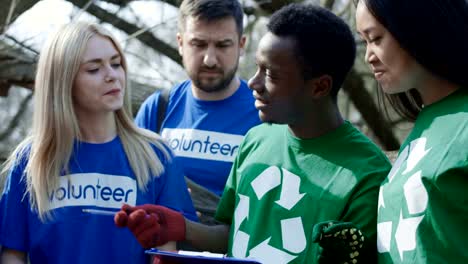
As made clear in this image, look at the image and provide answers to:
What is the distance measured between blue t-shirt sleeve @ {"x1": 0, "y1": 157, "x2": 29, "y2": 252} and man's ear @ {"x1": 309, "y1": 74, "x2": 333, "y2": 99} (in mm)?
1066

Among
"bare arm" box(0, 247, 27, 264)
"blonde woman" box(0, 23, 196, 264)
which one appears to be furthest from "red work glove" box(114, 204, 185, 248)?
"bare arm" box(0, 247, 27, 264)

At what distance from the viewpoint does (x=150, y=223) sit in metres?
2.96

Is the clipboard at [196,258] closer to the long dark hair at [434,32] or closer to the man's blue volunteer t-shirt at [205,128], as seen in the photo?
the long dark hair at [434,32]

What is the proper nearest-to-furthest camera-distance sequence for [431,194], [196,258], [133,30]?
[431,194] < [196,258] < [133,30]

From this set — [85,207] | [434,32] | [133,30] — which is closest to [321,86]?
[434,32]

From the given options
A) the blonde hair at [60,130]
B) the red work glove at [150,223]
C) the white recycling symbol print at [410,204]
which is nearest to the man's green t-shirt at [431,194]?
the white recycling symbol print at [410,204]

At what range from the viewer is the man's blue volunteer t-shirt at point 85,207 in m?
3.41

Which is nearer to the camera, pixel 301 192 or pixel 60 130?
pixel 301 192

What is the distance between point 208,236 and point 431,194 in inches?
36.3

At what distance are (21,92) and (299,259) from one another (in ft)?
12.6

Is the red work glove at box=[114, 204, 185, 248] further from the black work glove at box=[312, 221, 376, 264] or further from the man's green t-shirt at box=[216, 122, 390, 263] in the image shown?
the black work glove at box=[312, 221, 376, 264]

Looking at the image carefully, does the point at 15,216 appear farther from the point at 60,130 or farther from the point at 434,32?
the point at 434,32

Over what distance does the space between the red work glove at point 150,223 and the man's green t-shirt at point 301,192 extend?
20 cm

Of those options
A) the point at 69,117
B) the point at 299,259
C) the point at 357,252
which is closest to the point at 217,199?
the point at 69,117
